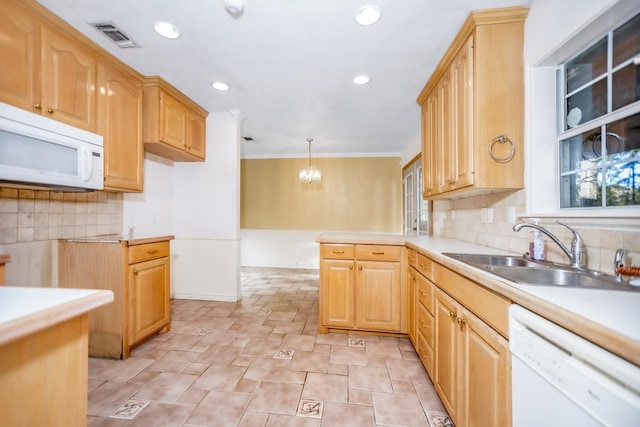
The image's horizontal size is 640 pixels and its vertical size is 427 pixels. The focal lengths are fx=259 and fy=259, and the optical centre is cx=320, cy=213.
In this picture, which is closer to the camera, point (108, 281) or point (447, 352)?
point (447, 352)

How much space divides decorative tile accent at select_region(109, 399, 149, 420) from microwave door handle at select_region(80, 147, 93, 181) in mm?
1487

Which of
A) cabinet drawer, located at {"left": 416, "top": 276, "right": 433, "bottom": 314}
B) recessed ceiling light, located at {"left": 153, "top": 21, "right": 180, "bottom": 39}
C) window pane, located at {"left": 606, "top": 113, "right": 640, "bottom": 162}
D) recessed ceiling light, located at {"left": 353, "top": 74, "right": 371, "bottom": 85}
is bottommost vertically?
cabinet drawer, located at {"left": 416, "top": 276, "right": 433, "bottom": 314}

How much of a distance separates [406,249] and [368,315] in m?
0.71

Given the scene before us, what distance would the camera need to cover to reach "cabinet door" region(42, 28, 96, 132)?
168cm

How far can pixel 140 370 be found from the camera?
191 cm

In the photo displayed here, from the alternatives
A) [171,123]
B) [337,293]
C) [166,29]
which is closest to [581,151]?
[337,293]

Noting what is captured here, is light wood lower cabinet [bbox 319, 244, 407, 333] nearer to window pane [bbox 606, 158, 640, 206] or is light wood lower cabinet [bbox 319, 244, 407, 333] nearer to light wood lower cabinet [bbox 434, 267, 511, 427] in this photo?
light wood lower cabinet [bbox 434, 267, 511, 427]

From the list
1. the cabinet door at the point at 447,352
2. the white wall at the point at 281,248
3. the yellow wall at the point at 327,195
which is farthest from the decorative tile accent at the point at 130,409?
the yellow wall at the point at 327,195

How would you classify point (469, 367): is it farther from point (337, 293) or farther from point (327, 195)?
point (327, 195)

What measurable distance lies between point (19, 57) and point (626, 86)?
3.18 metres

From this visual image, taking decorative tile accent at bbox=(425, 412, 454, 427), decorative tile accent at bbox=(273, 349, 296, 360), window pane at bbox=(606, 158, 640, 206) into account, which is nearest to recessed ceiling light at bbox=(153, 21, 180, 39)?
decorative tile accent at bbox=(273, 349, 296, 360)

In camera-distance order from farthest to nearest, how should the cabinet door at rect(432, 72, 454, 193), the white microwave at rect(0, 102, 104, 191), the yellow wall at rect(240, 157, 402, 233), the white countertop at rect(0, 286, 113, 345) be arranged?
the yellow wall at rect(240, 157, 402, 233) → the cabinet door at rect(432, 72, 454, 193) → the white microwave at rect(0, 102, 104, 191) → the white countertop at rect(0, 286, 113, 345)

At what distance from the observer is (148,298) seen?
228 centimetres

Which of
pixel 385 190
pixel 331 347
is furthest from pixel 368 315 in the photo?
pixel 385 190
